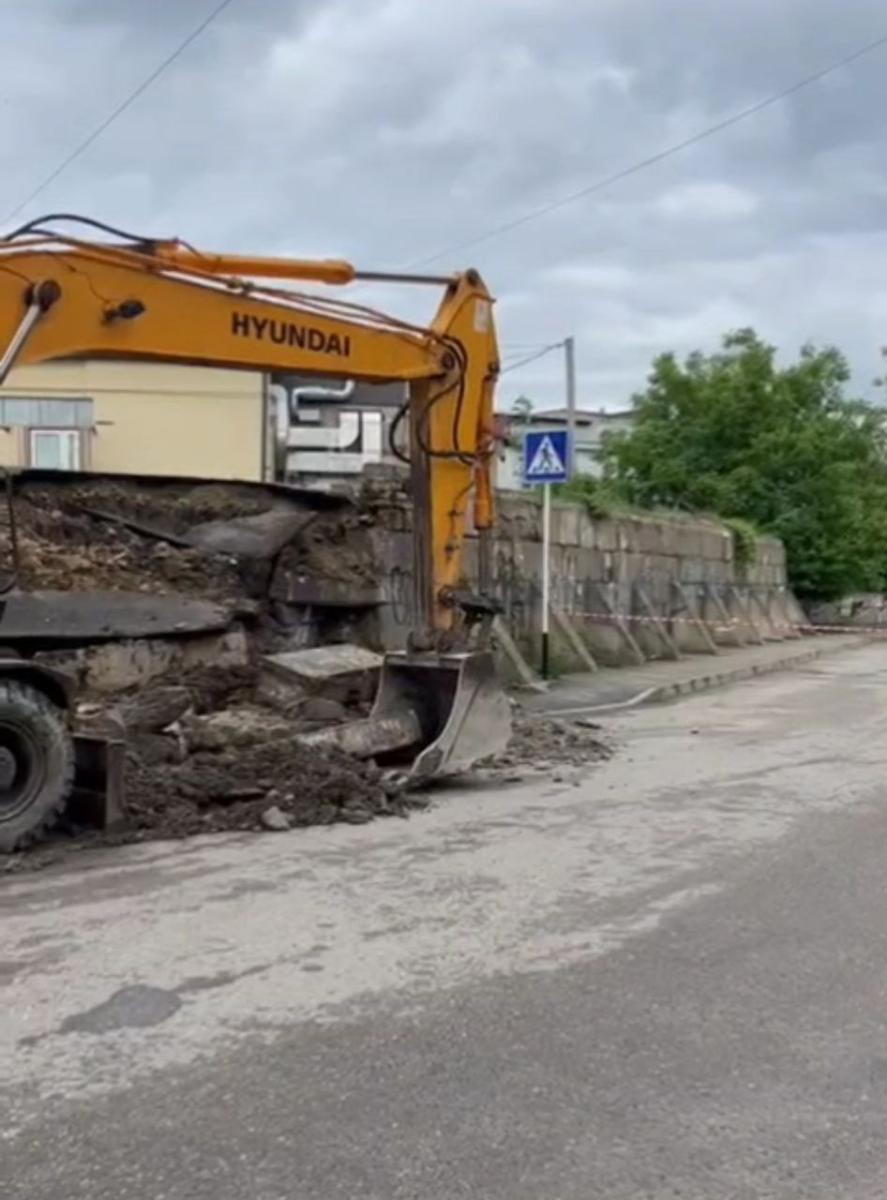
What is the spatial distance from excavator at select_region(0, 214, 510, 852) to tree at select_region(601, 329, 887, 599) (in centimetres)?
2236

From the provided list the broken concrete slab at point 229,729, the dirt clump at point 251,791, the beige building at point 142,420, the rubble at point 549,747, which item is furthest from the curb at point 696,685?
the beige building at point 142,420

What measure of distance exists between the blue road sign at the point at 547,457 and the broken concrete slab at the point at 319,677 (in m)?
5.76

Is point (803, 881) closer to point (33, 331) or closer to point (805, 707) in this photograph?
point (33, 331)

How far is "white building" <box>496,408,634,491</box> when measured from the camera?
25247mm

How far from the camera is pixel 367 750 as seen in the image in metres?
9.77

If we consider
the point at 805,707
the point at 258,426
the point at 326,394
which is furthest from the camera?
the point at 326,394

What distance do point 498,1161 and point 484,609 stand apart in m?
6.80

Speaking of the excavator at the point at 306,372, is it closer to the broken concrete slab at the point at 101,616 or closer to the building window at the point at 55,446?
the broken concrete slab at the point at 101,616

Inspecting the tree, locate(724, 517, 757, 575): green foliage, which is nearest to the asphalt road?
locate(724, 517, 757, 575): green foliage

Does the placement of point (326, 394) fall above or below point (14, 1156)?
above

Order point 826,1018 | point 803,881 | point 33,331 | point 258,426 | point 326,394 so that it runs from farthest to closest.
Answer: point 326,394 → point 258,426 → point 33,331 → point 803,881 → point 826,1018

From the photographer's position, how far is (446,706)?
10.1 metres

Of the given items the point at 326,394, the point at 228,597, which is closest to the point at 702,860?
the point at 228,597

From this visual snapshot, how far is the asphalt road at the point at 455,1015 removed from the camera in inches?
147
